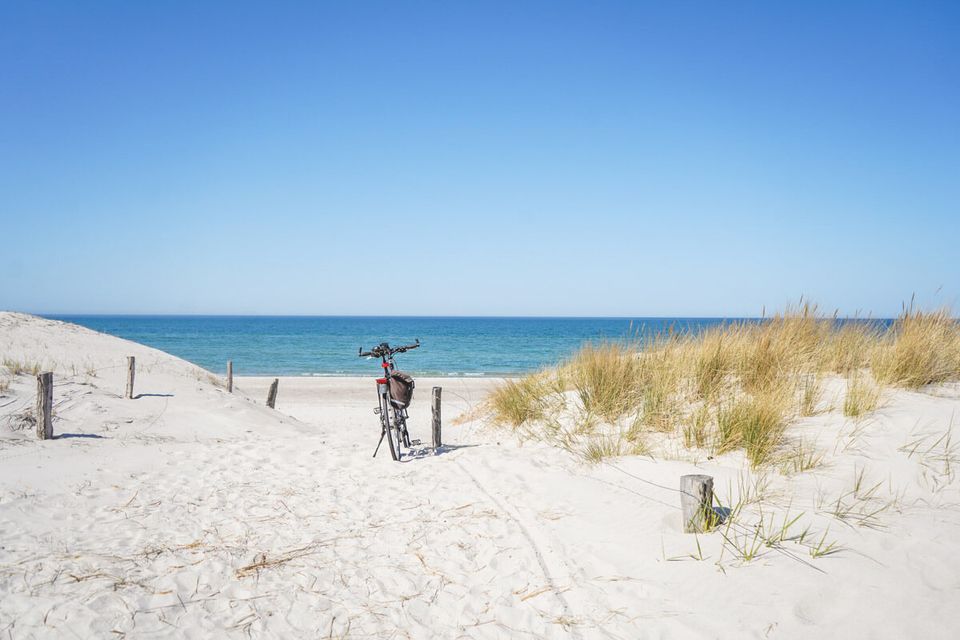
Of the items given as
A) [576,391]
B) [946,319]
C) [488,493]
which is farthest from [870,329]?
[488,493]

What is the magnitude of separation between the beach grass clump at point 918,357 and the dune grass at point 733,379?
0.06ft

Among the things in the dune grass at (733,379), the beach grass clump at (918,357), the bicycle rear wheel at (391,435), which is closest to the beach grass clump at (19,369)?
the bicycle rear wheel at (391,435)

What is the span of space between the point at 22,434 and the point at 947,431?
12.2 metres

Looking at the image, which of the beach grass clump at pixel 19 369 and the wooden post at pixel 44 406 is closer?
the wooden post at pixel 44 406

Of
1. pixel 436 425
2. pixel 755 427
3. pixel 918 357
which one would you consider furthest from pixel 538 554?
pixel 918 357

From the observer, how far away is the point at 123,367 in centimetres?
1470

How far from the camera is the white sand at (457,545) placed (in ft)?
10.9

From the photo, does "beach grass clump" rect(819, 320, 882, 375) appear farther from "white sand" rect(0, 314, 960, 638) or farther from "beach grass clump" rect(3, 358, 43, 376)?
"beach grass clump" rect(3, 358, 43, 376)

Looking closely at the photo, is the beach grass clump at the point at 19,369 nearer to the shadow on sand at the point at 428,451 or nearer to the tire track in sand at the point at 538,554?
the shadow on sand at the point at 428,451

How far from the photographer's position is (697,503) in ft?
14.2

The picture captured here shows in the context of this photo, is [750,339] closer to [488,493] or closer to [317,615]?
[488,493]

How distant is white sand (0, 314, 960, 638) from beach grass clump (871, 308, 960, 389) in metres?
0.34

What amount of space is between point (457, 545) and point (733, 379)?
5015mm

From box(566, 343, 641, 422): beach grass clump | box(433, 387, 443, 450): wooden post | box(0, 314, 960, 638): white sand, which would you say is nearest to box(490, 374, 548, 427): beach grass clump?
box(566, 343, 641, 422): beach grass clump
